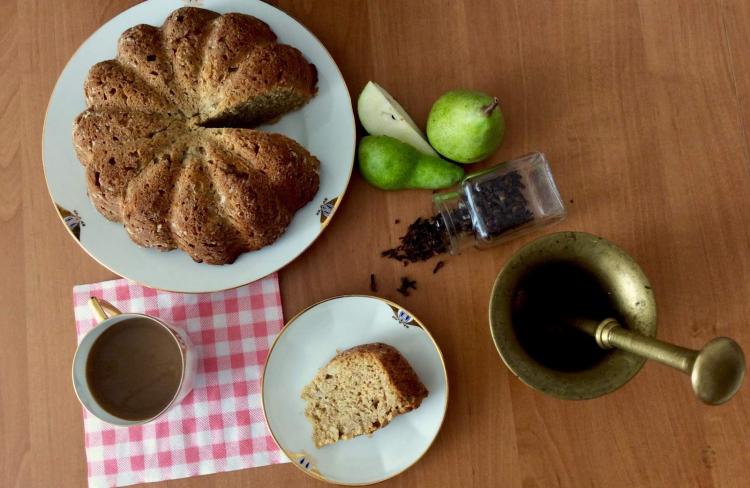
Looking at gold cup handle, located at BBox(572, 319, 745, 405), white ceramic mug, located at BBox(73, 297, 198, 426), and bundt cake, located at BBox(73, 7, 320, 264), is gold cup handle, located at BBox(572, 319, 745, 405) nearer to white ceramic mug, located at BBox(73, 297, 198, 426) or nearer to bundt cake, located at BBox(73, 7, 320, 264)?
bundt cake, located at BBox(73, 7, 320, 264)

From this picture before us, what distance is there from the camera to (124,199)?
3.89ft

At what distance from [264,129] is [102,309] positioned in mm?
500

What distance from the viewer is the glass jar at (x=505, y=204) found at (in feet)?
4.09

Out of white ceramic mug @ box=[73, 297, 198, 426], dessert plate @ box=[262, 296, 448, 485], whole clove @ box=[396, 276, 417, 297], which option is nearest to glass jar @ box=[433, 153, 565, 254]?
whole clove @ box=[396, 276, 417, 297]

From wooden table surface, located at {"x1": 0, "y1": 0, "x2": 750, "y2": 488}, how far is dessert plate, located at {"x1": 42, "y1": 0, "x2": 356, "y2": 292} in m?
0.07

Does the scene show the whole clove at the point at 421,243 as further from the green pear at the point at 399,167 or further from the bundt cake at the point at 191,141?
the bundt cake at the point at 191,141

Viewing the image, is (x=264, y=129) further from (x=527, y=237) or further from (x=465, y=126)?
(x=527, y=237)

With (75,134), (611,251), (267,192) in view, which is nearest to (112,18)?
(75,134)

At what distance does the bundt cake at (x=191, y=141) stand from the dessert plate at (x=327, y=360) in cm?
22

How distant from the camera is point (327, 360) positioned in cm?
128

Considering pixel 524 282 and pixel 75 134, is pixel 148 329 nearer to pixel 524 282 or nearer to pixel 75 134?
pixel 75 134

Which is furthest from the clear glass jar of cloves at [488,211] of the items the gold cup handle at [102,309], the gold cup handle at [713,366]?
the gold cup handle at [102,309]

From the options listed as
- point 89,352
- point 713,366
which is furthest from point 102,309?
point 713,366

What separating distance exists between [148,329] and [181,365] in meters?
0.10
